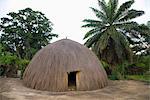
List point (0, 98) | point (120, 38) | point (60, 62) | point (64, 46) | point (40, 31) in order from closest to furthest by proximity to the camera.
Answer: point (0, 98)
point (60, 62)
point (64, 46)
point (120, 38)
point (40, 31)

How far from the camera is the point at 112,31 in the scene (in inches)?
976

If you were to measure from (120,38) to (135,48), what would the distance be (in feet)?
13.0

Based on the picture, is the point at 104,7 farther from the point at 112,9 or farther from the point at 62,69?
the point at 62,69

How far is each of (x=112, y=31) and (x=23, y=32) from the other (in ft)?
40.5

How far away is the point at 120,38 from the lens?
24.6 metres

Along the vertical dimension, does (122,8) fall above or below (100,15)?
above

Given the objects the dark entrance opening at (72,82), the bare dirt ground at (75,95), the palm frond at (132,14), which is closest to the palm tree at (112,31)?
the palm frond at (132,14)

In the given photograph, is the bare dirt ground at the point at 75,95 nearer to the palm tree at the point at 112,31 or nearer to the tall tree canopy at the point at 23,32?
the palm tree at the point at 112,31

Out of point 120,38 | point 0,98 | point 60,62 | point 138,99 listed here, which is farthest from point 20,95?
point 120,38

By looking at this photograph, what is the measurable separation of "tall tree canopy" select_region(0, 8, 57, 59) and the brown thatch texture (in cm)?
1297

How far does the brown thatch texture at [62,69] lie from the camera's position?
673 inches

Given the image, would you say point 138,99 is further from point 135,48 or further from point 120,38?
point 135,48

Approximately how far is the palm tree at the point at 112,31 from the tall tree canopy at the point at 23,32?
8.26 m

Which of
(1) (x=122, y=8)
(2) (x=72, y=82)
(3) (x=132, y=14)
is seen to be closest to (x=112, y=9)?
(1) (x=122, y=8)
